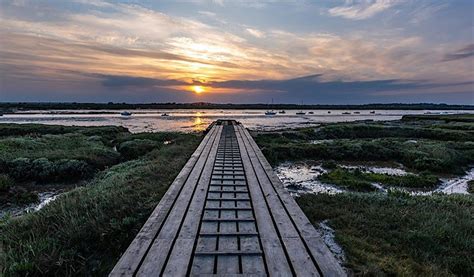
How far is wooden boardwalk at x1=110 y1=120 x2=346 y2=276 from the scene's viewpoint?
360 centimetres

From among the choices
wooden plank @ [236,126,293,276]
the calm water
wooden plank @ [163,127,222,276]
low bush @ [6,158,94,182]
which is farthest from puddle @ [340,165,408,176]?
the calm water

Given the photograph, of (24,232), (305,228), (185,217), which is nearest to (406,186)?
(305,228)

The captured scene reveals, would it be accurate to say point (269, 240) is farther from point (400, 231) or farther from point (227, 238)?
point (400, 231)

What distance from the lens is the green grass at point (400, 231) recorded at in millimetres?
5648

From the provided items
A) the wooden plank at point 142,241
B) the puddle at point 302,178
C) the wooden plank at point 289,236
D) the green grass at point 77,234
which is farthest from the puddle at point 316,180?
the wooden plank at point 142,241

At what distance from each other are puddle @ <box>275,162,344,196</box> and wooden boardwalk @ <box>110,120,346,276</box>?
541 cm

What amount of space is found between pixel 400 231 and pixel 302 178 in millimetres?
8124

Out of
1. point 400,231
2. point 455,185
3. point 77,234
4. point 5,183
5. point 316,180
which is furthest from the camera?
point 455,185

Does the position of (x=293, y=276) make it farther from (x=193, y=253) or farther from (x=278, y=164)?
(x=278, y=164)

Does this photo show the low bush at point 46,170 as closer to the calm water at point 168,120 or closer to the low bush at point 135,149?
the low bush at point 135,149

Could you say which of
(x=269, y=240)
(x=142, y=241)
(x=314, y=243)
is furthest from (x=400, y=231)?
(x=142, y=241)

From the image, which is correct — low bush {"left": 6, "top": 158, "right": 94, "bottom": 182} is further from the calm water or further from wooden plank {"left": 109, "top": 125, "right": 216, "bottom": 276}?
the calm water

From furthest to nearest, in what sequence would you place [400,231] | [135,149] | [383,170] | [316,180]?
[135,149] < [383,170] < [316,180] < [400,231]

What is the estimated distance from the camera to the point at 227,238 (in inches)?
175
